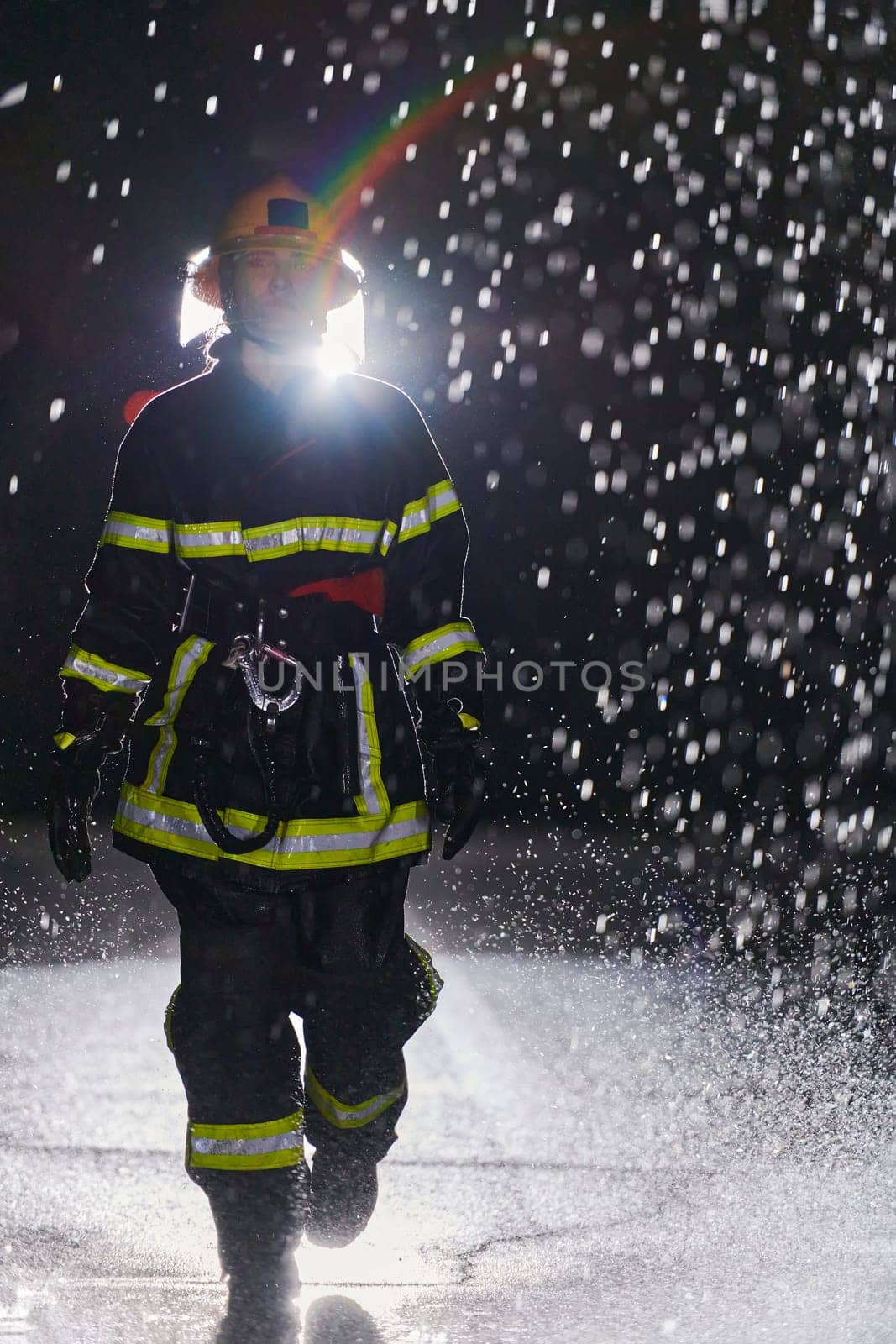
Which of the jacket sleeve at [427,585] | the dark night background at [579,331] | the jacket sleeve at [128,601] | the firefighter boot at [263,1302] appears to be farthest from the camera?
the dark night background at [579,331]

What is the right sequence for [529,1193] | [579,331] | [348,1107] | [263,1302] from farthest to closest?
[579,331] < [529,1193] < [348,1107] < [263,1302]

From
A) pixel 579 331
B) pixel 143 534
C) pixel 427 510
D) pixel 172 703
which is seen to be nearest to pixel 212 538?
pixel 143 534

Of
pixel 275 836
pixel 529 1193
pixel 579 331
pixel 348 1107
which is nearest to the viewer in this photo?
pixel 275 836

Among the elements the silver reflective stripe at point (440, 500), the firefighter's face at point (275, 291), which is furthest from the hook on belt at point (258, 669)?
the firefighter's face at point (275, 291)

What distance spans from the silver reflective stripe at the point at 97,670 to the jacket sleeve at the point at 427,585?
1.30 feet

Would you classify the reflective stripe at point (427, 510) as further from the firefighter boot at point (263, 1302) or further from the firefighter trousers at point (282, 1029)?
the firefighter boot at point (263, 1302)

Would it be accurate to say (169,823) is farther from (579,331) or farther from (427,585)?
(579,331)

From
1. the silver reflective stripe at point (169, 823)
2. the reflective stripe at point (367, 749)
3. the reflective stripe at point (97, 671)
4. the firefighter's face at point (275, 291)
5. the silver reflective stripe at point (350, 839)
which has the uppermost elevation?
the firefighter's face at point (275, 291)

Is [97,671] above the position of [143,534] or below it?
below

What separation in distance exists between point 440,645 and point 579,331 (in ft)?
16.9

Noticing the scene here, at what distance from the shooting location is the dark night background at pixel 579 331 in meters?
6.54

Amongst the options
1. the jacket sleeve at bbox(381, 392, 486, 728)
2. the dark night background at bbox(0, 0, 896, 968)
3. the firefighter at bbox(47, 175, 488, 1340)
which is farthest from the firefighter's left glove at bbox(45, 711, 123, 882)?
the dark night background at bbox(0, 0, 896, 968)

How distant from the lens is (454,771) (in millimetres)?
2047

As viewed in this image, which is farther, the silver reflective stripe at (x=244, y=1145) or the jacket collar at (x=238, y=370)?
the jacket collar at (x=238, y=370)
